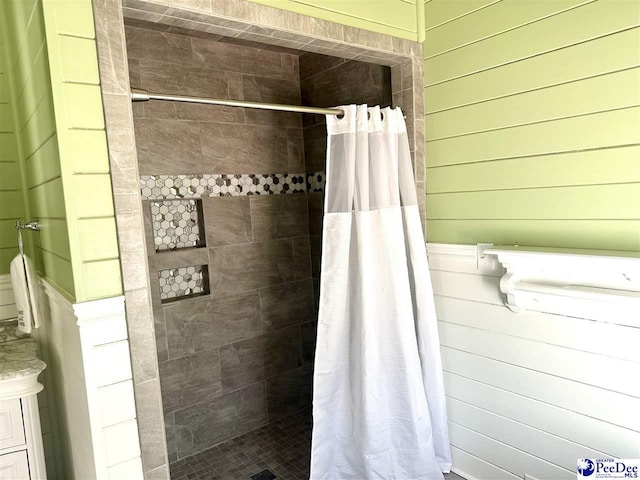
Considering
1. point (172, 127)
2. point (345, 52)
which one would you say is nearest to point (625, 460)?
point (345, 52)

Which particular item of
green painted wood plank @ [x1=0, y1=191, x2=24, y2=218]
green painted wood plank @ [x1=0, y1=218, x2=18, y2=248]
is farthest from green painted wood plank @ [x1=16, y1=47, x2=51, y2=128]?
green painted wood plank @ [x1=0, y1=218, x2=18, y2=248]

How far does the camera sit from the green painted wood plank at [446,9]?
5.79ft

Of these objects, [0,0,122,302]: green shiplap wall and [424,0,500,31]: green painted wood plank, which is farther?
[424,0,500,31]: green painted wood plank

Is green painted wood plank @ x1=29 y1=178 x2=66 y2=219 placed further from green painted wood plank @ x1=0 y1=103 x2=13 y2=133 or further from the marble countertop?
the marble countertop

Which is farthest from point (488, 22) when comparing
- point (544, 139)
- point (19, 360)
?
point (19, 360)

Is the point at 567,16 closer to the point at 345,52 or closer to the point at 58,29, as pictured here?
the point at 345,52

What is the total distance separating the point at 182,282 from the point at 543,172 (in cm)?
194

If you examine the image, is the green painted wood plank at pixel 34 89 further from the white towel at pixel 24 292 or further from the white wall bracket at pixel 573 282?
the white wall bracket at pixel 573 282

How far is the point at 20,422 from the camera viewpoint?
1562mm

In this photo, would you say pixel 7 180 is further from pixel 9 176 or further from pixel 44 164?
pixel 44 164

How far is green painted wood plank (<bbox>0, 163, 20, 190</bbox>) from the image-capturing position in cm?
203

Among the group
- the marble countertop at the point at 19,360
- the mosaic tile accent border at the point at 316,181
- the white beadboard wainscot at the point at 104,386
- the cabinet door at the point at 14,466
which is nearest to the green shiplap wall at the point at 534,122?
the mosaic tile accent border at the point at 316,181

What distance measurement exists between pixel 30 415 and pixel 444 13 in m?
2.28

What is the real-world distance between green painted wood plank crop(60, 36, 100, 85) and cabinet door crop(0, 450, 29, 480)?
1.33 metres
